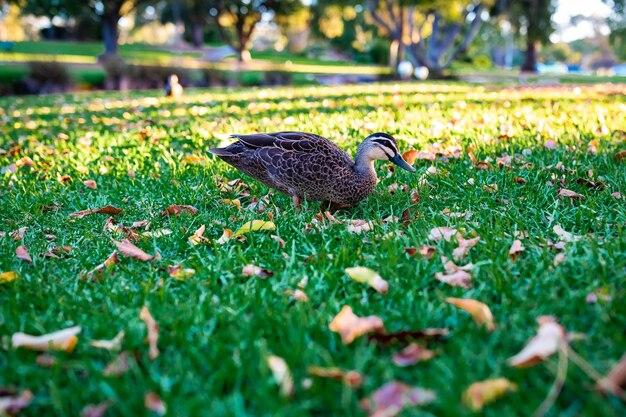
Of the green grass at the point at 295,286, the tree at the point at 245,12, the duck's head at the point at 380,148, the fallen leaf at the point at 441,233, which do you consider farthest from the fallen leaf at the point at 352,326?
the tree at the point at 245,12

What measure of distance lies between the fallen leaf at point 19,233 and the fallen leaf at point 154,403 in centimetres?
205

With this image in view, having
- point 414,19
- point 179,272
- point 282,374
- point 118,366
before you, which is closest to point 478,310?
point 282,374

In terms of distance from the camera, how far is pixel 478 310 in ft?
6.22

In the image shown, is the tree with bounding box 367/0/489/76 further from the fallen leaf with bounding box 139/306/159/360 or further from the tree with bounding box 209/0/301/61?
the fallen leaf with bounding box 139/306/159/360

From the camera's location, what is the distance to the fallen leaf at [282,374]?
1.54m

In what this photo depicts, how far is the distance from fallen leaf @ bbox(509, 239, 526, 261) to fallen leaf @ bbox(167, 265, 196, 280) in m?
1.44

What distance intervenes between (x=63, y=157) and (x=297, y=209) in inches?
127

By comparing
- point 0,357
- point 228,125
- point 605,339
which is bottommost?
point 0,357

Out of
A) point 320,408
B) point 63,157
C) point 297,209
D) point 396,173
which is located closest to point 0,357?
point 320,408

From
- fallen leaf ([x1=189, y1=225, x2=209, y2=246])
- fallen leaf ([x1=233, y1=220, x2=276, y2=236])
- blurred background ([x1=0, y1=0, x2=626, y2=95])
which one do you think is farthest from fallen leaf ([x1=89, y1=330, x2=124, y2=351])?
blurred background ([x1=0, y1=0, x2=626, y2=95])

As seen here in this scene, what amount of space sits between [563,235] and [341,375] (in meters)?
1.69

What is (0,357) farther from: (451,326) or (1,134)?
(1,134)

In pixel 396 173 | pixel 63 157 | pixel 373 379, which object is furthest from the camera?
pixel 63 157

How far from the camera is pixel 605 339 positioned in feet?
5.65
